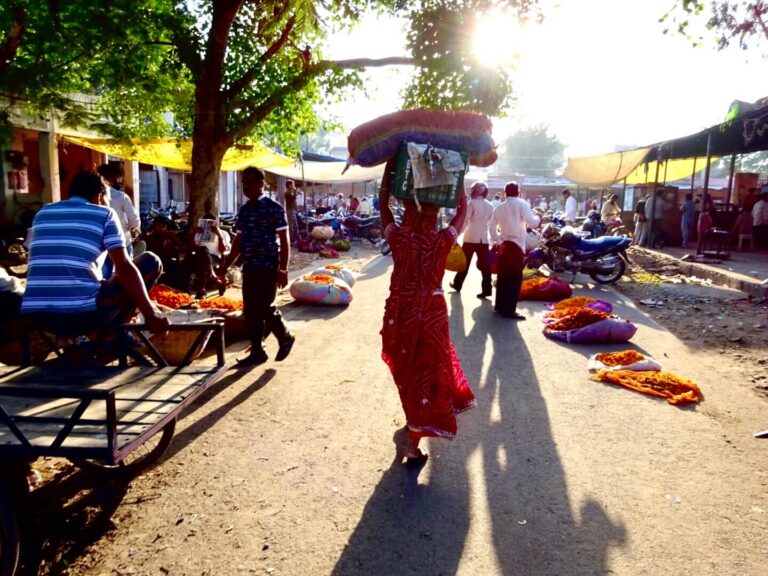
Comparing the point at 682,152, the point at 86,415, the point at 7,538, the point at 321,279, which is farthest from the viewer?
the point at 682,152

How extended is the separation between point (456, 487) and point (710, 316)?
760cm

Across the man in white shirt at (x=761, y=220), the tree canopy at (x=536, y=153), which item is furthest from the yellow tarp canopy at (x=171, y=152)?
the tree canopy at (x=536, y=153)

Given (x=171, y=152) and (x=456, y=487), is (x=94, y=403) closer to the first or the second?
(x=456, y=487)

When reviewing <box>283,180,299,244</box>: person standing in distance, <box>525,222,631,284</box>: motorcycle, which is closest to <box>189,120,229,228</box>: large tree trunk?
<box>283,180,299,244</box>: person standing in distance

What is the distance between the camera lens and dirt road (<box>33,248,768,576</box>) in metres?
2.87

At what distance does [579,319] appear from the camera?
766cm

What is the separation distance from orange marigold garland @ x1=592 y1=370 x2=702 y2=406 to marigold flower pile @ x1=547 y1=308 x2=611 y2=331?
1745 mm

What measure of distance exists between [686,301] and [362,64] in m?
7.61

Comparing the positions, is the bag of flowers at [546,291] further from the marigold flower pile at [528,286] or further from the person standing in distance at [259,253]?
the person standing in distance at [259,253]

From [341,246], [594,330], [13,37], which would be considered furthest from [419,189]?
[341,246]

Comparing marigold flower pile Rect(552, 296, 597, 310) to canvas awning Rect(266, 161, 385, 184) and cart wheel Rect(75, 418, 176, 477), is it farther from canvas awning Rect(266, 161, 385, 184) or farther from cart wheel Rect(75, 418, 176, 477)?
canvas awning Rect(266, 161, 385, 184)

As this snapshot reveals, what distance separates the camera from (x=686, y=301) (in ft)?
34.9

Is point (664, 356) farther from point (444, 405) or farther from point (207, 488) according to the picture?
point (207, 488)

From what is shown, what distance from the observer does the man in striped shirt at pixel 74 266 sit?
11.8ft
